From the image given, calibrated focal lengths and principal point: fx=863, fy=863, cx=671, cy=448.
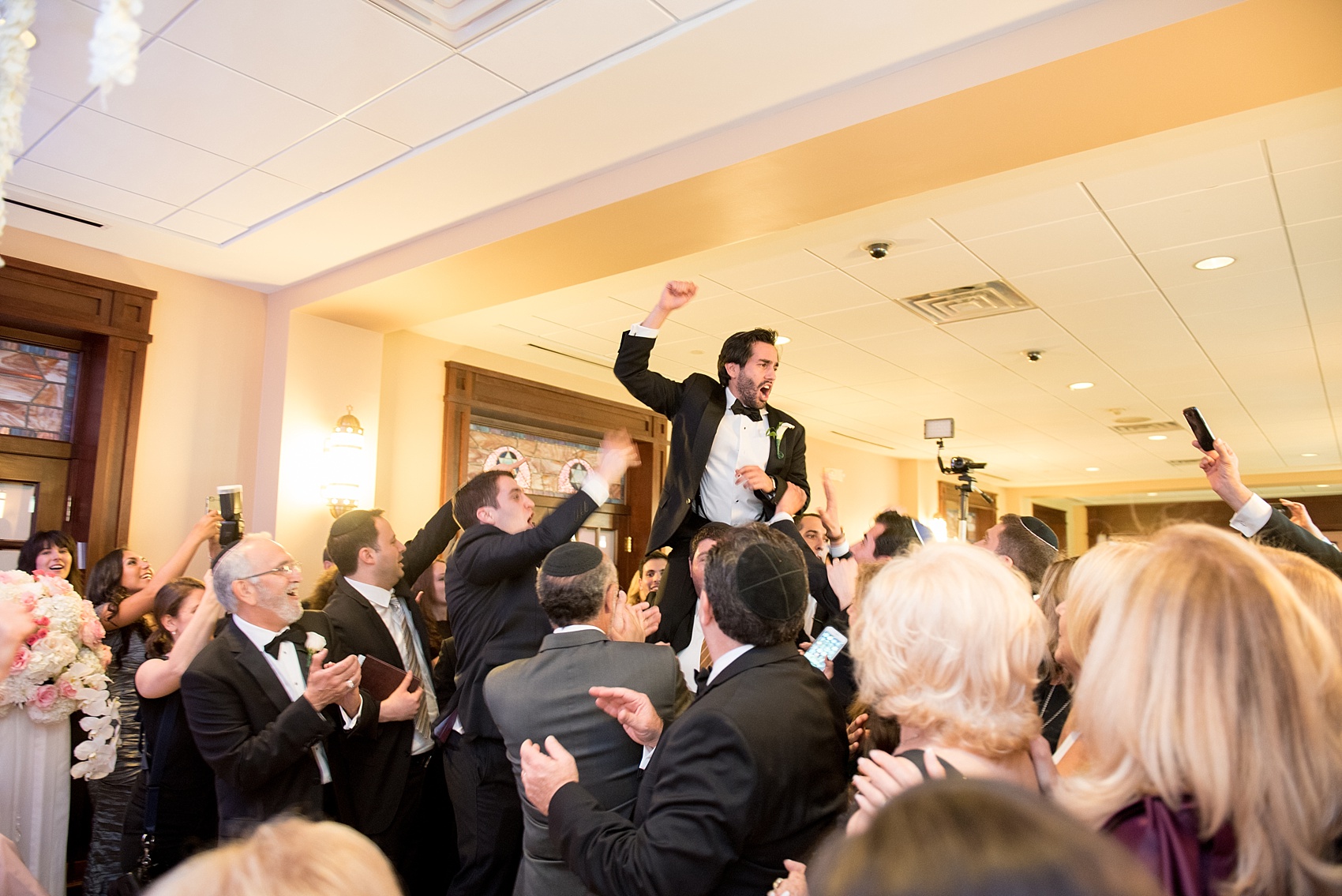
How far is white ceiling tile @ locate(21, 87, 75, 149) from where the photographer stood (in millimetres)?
3188

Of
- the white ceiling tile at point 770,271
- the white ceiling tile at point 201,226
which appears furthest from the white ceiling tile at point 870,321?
the white ceiling tile at point 201,226

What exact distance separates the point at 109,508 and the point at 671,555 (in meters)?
3.39

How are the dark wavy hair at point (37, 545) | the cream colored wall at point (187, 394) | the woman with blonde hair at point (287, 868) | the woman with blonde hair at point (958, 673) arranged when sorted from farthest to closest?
the cream colored wall at point (187, 394)
the dark wavy hair at point (37, 545)
the woman with blonde hair at point (958, 673)
the woman with blonde hair at point (287, 868)

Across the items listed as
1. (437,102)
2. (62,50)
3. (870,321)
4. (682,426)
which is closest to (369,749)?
(682,426)

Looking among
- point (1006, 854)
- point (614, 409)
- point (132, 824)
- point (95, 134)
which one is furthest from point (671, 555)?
point (614, 409)

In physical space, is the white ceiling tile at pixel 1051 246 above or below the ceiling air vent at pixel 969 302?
above

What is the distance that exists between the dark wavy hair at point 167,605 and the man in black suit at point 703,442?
1693mm

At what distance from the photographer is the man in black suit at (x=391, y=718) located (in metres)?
2.64

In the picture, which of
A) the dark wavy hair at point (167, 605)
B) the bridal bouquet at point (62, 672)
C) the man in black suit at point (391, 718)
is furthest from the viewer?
the dark wavy hair at point (167, 605)

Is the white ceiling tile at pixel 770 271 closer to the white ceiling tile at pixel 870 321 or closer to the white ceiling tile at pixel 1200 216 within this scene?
the white ceiling tile at pixel 870 321

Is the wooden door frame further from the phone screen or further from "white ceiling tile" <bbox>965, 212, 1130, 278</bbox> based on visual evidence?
"white ceiling tile" <bbox>965, 212, 1130, 278</bbox>

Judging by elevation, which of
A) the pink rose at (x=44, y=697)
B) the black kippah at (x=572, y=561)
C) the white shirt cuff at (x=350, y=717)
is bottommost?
the white shirt cuff at (x=350, y=717)

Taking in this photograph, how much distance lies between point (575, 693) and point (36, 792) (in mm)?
1630

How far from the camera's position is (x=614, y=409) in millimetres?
7852
